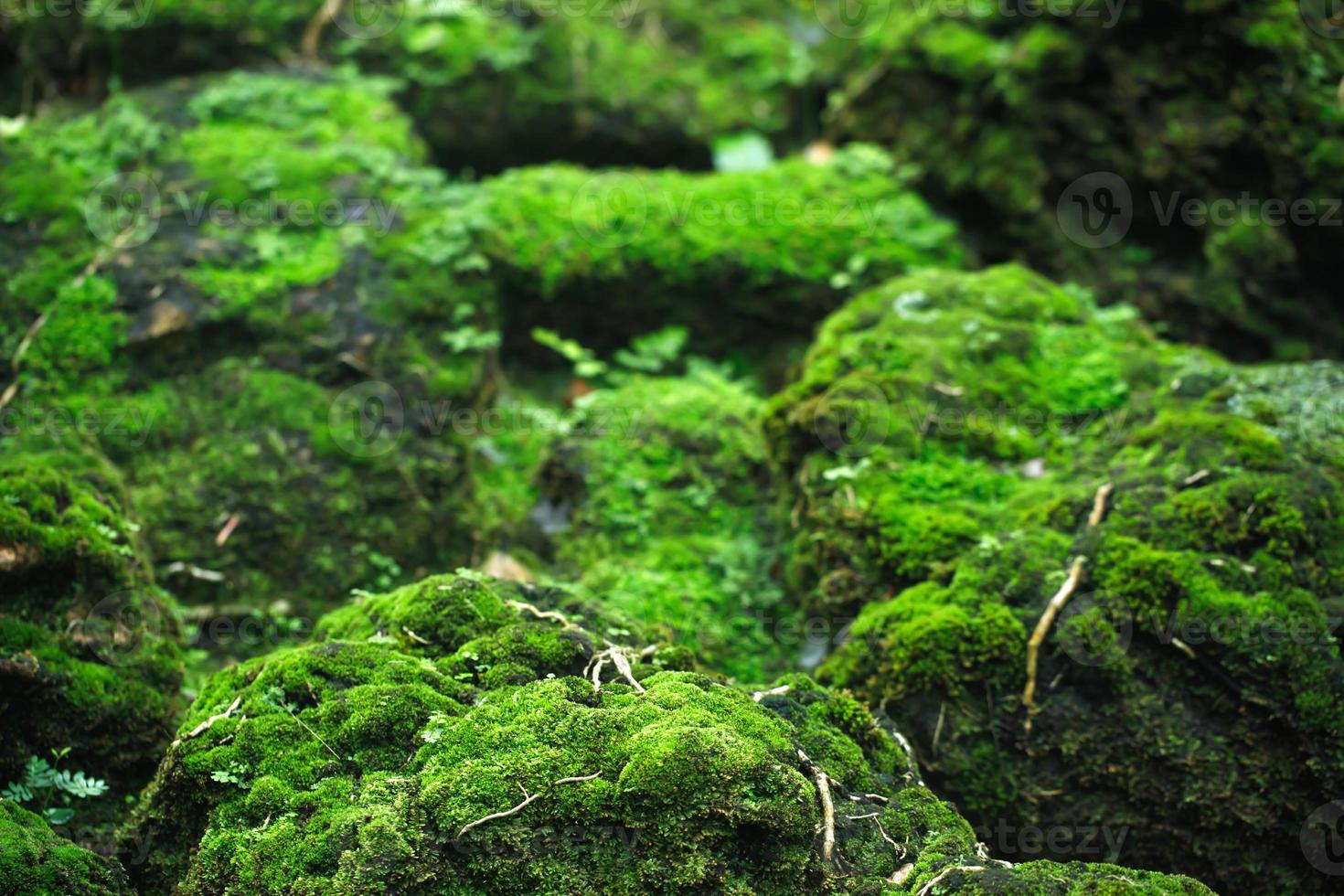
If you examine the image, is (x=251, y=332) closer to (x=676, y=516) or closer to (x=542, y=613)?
(x=676, y=516)

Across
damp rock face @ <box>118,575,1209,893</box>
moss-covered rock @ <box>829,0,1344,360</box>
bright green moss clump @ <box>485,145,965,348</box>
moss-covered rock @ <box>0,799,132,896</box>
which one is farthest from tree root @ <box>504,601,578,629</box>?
moss-covered rock @ <box>829,0,1344,360</box>

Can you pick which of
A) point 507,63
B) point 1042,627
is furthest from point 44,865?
point 507,63

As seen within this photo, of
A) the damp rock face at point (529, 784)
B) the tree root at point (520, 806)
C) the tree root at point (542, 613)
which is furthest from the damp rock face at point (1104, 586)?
the tree root at point (520, 806)

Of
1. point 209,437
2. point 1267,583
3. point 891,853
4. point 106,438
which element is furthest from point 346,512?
point 1267,583

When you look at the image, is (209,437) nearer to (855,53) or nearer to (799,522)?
(799,522)

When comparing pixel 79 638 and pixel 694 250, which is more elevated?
pixel 694 250
